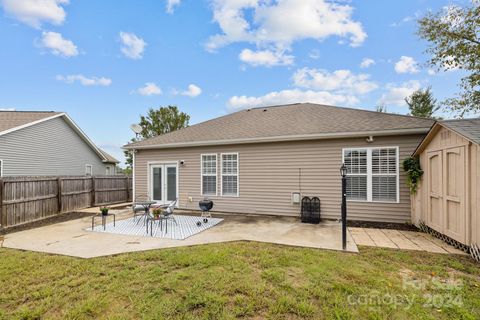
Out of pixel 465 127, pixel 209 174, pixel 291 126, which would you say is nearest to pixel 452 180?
pixel 465 127

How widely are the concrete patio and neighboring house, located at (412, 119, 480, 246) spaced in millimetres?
1923

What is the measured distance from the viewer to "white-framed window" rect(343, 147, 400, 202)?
6590mm

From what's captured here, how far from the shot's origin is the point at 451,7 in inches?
388

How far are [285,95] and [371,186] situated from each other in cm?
1211

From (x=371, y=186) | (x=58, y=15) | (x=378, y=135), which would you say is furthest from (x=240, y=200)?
(x=58, y=15)

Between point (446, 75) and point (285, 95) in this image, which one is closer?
point (446, 75)

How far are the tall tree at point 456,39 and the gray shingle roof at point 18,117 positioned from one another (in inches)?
788

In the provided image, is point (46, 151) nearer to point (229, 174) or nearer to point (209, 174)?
point (209, 174)

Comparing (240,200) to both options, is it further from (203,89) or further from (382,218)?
(203,89)

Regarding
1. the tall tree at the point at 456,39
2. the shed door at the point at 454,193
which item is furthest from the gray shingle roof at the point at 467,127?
the tall tree at the point at 456,39

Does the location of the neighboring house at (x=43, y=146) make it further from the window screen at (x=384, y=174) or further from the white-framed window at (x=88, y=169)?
the window screen at (x=384, y=174)

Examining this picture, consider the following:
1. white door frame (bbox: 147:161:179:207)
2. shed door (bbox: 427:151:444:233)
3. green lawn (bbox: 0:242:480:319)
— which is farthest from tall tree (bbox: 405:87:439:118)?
white door frame (bbox: 147:161:179:207)

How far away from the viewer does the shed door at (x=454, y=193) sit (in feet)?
13.9

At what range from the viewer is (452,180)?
Answer: 15.0ft
